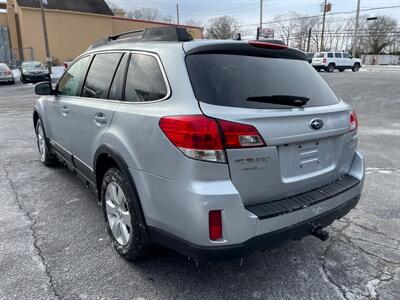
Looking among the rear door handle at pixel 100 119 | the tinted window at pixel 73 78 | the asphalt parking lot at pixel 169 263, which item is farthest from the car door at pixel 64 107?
the rear door handle at pixel 100 119

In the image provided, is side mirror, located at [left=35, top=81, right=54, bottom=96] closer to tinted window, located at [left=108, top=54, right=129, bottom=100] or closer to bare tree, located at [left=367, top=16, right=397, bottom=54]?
tinted window, located at [left=108, top=54, right=129, bottom=100]

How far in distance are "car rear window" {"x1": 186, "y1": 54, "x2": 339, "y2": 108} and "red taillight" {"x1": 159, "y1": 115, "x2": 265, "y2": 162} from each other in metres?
0.17

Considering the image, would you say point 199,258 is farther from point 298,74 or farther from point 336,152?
point 298,74

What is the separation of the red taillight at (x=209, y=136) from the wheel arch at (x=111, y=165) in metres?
0.59

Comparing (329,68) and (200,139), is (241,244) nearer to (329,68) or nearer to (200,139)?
(200,139)

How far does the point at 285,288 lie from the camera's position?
2.62m

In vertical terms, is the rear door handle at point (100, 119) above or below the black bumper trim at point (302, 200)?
above

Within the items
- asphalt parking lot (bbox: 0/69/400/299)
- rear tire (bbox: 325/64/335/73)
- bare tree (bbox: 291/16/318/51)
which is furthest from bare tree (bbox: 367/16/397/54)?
asphalt parking lot (bbox: 0/69/400/299)

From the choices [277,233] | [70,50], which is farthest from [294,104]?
[70,50]

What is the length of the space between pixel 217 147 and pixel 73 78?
2715 millimetres

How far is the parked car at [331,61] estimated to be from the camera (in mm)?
34938

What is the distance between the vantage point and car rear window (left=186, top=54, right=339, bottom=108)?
7.63 ft

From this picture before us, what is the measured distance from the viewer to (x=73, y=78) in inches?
164

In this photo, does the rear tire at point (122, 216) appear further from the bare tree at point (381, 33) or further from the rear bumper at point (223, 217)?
the bare tree at point (381, 33)
